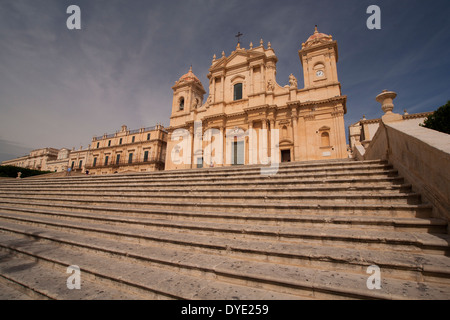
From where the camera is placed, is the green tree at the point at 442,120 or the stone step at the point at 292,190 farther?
the green tree at the point at 442,120

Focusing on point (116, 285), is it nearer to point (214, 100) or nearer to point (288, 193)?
point (288, 193)

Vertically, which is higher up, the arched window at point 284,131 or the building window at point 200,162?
the arched window at point 284,131

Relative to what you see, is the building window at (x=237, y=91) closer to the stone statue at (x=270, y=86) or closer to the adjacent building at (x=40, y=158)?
the stone statue at (x=270, y=86)

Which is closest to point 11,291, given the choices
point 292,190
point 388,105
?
point 292,190

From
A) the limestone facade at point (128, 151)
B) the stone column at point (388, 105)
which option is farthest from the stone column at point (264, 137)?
the limestone facade at point (128, 151)

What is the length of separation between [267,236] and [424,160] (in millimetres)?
3236

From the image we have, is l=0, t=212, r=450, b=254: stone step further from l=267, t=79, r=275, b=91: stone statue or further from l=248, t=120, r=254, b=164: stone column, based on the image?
l=267, t=79, r=275, b=91: stone statue

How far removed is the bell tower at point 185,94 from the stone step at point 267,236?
21.1 m

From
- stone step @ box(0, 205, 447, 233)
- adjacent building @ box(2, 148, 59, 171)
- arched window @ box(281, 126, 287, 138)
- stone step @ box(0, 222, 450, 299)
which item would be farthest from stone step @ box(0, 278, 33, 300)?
adjacent building @ box(2, 148, 59, 171)

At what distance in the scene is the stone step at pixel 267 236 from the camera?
262cm

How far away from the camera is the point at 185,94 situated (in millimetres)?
25016

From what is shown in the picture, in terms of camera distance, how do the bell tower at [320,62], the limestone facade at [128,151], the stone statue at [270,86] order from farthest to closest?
the limestone facade at [128,151], the stone statue at [270,86], the bell tower at [320,62]
